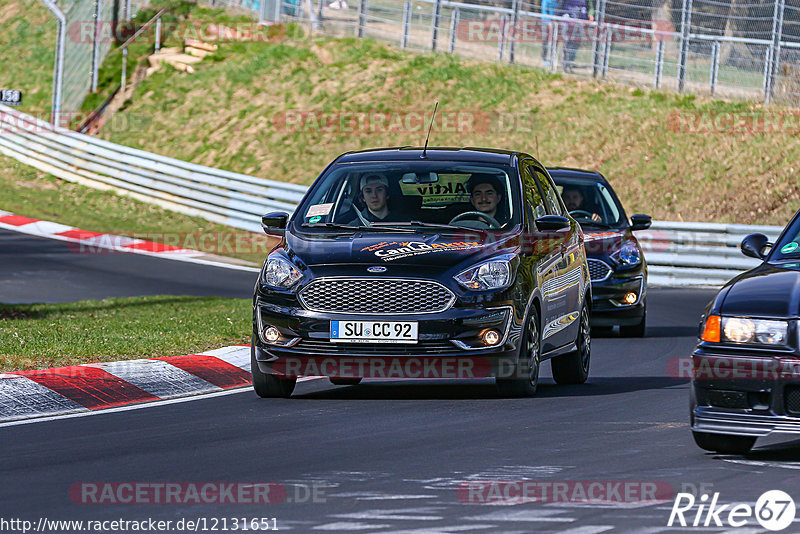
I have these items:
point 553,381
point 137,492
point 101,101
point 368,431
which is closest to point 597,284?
point 553,381

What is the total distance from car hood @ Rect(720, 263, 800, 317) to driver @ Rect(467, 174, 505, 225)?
3.19 m

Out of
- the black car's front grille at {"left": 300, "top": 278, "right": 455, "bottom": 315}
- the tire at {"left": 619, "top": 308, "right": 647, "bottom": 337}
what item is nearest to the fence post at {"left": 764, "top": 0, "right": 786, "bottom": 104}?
the tire at {"left": 619, "top": 308, "right": 647, "bottom": 337}

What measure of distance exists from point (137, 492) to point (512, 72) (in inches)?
1178

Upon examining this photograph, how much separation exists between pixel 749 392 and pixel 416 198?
4041 millimetres

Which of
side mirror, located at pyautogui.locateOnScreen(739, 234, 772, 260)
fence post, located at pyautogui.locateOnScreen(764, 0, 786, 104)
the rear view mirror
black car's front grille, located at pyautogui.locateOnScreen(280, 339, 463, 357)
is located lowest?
black car's front grille, located at pyautogui.locateOnScreen(280, 339, 463, 357)

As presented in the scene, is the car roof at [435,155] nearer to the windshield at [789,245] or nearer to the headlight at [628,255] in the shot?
the windshield at [789,245]

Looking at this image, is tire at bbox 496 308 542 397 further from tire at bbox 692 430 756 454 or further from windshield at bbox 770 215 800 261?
tire at bbox 692 430 756 454

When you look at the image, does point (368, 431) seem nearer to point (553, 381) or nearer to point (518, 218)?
point (518, 218)

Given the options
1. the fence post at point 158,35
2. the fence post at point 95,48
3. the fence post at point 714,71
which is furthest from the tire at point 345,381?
the fence post at point 158,35

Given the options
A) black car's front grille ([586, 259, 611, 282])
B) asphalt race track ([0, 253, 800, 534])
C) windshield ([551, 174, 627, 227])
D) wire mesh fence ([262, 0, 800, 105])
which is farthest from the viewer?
wire mesh fence ([262, 0, 800, 105])

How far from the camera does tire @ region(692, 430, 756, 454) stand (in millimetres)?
7816

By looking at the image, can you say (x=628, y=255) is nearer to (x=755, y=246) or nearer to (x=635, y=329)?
(x=635, y=329)
